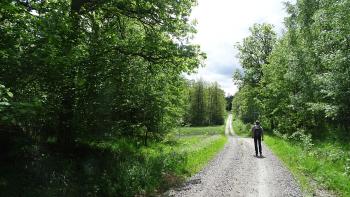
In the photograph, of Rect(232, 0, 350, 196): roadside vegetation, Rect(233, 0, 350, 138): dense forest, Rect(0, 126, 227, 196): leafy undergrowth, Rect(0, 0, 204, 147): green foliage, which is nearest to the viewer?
Rect(0, 0, 204, 147): green foliage

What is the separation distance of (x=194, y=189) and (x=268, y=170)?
5206mm

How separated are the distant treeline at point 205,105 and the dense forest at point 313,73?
5631cm

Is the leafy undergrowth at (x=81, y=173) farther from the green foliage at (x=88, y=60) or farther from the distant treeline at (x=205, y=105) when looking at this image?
the distant treeline at (x=205, y=105)

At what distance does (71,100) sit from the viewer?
12.2m

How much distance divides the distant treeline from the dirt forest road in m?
82.2

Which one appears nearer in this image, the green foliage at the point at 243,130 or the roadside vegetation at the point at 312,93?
the roadside vegetation at the point at 312,93

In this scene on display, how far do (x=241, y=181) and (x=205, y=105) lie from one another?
92751mm

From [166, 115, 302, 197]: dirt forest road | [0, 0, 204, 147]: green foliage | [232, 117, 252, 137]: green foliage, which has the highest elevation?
[0, 0, 204, 147]: green foliage

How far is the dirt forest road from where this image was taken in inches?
456

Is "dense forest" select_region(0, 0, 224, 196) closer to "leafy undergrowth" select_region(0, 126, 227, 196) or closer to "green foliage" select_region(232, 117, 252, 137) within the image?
"leafy undergrowth" select_region(0, 126, 227, 196)

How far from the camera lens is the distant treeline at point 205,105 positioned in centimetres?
10419

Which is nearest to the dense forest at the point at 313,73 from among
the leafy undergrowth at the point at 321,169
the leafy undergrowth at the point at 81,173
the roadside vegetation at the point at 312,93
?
the roadside vegetation at the point at 312,93

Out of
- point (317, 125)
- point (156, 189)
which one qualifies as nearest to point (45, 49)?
point (156, 189)

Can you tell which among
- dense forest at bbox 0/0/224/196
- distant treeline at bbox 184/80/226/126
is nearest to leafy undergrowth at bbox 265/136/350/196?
dense forest at bbox 0/0/224/196
